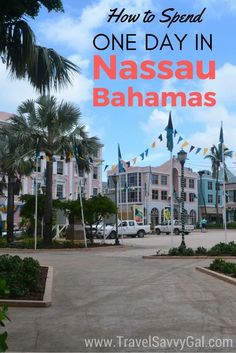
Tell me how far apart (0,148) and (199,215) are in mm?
64042

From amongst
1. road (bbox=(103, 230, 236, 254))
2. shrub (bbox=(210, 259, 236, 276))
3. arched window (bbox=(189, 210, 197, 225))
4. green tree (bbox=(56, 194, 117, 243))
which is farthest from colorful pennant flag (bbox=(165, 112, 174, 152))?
arched window (bbox=(189, 210, 197, 225))

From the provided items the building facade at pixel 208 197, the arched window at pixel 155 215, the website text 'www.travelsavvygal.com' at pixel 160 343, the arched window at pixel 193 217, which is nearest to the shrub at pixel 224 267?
the website text 'www.travelsavvygal.com' at pixel 160 343

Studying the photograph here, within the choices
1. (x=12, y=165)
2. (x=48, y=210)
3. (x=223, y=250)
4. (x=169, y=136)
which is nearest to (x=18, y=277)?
(x=223, y=250)

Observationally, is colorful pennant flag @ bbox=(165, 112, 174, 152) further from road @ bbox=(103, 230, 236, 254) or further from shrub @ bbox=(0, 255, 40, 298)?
shrub @ bbox=(0, 255, 40, 298)

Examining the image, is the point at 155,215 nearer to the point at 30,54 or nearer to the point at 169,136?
the point at 169,136

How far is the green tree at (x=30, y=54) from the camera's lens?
367 inches

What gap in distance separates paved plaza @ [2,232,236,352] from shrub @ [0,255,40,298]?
1.87ft

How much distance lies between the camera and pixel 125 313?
8320 mm

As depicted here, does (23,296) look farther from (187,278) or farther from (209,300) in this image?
(187,278)

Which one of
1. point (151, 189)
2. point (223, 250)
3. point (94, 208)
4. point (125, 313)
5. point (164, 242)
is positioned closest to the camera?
point (125, 313)

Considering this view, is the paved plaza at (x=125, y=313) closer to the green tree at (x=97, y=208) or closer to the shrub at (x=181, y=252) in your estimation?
the shrub at (x=181, y=252)

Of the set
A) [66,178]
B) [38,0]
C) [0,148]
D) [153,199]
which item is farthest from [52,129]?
[153,199]

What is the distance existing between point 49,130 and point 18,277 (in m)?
18.0

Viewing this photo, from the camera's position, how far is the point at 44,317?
7977 millimetres
